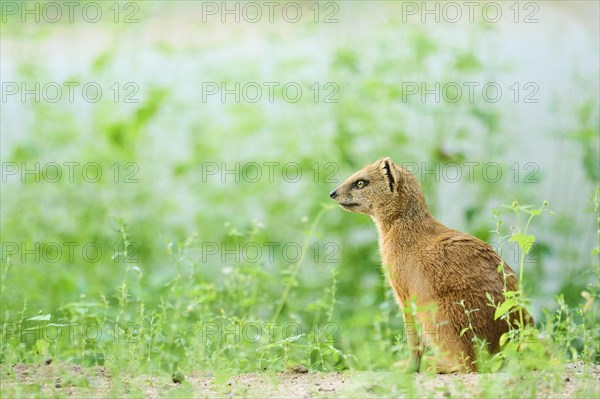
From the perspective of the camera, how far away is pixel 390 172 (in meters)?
5.35

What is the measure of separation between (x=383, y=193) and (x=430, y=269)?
58 cm

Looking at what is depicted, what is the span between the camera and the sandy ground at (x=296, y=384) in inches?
161

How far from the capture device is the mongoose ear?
5.34m

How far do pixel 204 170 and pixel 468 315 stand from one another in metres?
4.40

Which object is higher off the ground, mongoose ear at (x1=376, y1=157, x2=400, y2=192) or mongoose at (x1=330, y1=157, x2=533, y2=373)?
mongoose ear at (x1=376, y1=157, x2=400, y2=192)

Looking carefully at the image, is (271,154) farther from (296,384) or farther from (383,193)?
(296,384)

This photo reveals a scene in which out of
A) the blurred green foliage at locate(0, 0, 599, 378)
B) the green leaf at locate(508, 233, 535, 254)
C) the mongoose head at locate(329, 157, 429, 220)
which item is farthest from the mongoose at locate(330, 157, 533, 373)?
the blurred green foliage at locate(0, 0, 599, 378)

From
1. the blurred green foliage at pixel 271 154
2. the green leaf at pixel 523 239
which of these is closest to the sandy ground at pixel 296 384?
the green leaf at pixel 523 239

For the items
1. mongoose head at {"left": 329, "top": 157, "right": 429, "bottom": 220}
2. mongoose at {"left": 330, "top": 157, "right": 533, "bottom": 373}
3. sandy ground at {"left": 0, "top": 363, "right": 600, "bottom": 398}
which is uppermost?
mongoose head at {"left": 329, "top": 157, "right": 429, "bottom": 220}

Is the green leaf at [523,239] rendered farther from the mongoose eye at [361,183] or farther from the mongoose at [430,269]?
the mongoose eye at [361,183]

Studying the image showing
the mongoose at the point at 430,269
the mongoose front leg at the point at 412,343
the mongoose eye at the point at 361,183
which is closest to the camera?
the mongoose at the point at 430,269

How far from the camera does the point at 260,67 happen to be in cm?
854

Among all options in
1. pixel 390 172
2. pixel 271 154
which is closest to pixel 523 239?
pixel 390 172

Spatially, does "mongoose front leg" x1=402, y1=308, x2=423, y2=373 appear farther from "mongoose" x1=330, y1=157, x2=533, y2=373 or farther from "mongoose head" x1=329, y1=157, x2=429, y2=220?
"mongoose head" x1=329, y1=157, x2=429, y2=220
